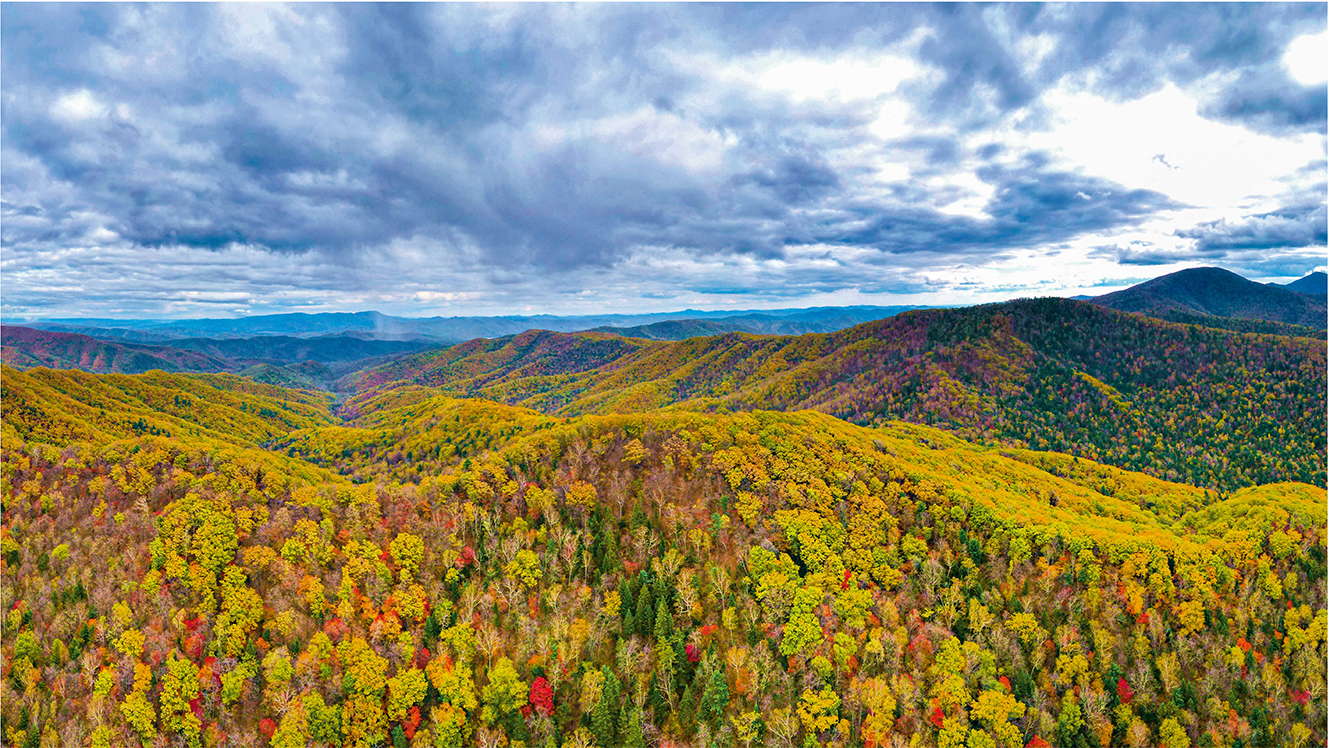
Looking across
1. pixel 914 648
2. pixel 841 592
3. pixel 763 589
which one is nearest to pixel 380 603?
pixel 763 589

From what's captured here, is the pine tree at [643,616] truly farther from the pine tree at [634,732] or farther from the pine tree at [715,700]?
the pine tree at [715,700]

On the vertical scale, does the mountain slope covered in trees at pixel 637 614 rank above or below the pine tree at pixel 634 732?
above

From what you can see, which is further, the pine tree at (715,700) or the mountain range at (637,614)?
the pine tree at (715,700)

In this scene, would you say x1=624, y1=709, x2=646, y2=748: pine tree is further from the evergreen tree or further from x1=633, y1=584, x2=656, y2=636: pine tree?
x1=633, y1=584, x2=656, y2=636: pine tree

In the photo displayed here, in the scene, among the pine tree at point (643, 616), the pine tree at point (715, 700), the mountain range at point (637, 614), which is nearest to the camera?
the mountain range at point (637, 614)

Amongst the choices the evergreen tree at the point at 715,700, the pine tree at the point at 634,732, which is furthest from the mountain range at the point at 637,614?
the evergreen tree at the point at 715,700

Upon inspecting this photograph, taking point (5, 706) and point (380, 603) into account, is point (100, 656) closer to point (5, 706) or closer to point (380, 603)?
point (5, 706)

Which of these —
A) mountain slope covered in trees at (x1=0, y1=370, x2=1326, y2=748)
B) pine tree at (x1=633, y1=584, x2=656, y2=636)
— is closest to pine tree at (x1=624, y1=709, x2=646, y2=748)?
mountain slope covered in trees at (x1=0, y1=370, x2=1326, y2=748)

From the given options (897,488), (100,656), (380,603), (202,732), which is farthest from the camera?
(897,488)
